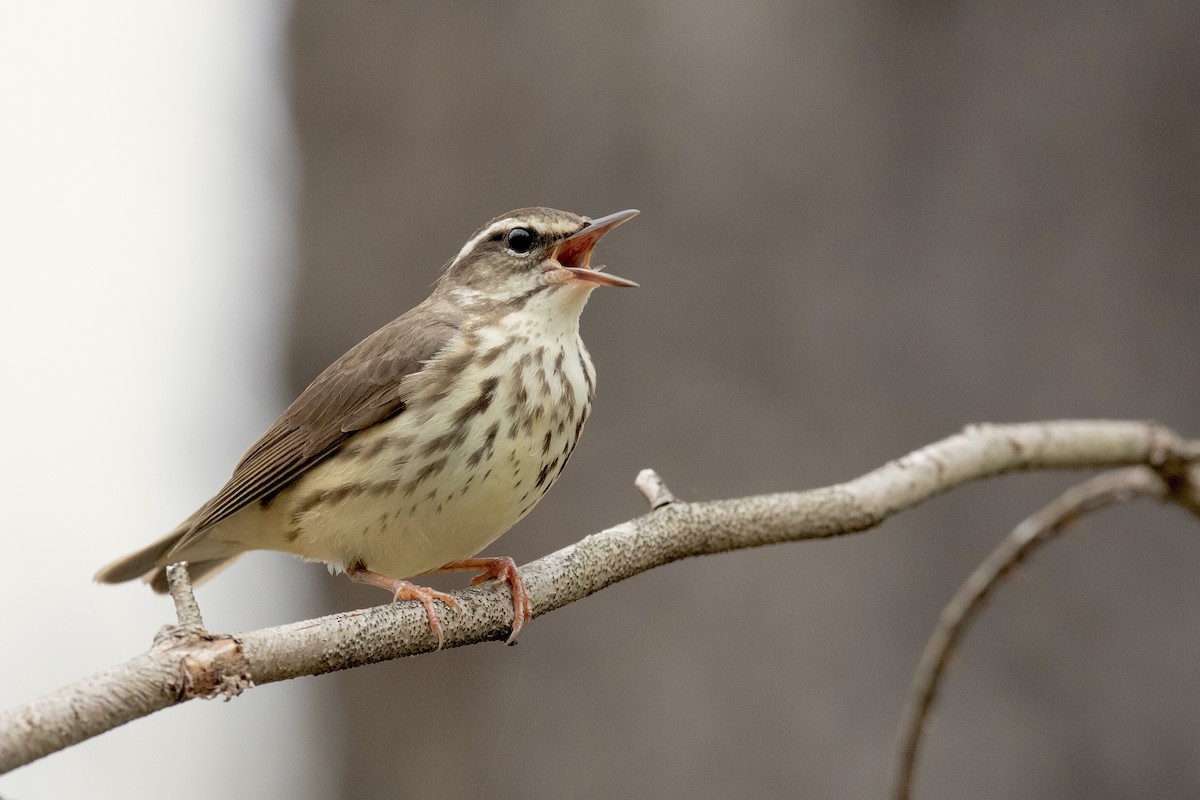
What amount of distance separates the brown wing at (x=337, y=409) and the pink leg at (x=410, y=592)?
381 mm

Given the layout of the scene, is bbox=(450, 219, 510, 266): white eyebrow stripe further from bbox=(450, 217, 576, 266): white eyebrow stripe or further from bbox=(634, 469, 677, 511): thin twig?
bbox=(634, 469, 677, 511): thin twig

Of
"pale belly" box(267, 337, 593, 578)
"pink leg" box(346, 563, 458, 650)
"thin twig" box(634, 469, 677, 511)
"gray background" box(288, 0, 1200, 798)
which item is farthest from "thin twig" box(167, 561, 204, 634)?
"gray background" box(288, 0, 1200, 798)

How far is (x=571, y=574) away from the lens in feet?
9.98

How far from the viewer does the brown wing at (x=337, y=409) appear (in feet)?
12.6

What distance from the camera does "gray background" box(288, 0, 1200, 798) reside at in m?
5.47

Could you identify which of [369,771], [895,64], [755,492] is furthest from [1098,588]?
[369,771]

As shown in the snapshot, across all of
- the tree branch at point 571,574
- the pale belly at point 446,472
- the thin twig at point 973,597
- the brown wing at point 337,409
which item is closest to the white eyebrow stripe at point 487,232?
the brown wing at point 337,409

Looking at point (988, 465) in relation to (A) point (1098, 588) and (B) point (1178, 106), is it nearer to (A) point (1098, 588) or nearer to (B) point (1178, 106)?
(A) point (1098, 588)

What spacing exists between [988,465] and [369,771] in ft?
13.3

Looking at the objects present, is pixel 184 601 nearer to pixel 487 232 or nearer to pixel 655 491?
pixel 655 491

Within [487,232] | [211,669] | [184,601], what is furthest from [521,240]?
[211,669]

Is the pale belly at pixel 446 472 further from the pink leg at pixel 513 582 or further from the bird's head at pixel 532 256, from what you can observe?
the bird's head at pixel 532 256

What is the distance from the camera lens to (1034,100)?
5922 mm

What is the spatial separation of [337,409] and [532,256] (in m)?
0.82
